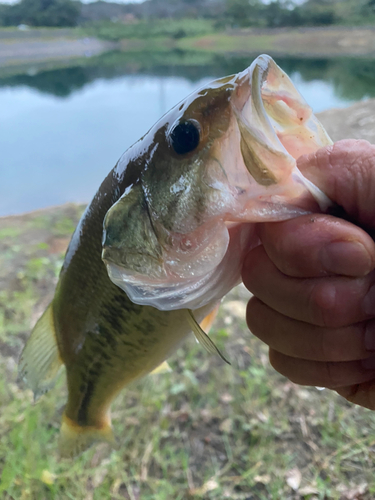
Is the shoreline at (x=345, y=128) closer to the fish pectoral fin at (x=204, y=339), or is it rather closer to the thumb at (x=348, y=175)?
the thumb at (x=348, y=175)

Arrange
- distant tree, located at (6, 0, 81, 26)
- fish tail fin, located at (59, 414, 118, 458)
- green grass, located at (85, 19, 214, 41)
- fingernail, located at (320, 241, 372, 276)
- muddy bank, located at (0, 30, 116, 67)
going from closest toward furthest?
A: fingernail, located at (320, 241, 372, 276) < fish tail fin, located at (59, 414, 118, 458) < distant tree, located at (6, 0, 81, 26) < green grass, located at (85, 19, 214, 41) < muddy bank, located at (0, 30, 116, 67)

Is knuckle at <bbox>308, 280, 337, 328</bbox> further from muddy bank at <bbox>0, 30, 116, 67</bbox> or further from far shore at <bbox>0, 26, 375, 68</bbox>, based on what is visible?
muddy bank at <bbox>0, 30, 116, 67</bbox>

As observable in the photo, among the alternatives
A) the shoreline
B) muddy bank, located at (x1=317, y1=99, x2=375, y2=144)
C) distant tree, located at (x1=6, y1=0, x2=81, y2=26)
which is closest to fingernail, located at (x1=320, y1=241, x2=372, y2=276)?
the shoreline

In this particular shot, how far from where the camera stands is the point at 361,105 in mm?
5336

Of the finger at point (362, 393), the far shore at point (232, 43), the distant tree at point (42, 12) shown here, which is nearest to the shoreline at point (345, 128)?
the far shore at point (232, 43)

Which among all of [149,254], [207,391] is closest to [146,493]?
[207,391]

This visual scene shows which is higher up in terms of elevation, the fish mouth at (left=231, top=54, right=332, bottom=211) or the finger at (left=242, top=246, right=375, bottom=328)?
the fish mouth at (left=231, top=54, right=332, bottom=211)

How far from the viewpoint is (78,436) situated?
1.05 metres

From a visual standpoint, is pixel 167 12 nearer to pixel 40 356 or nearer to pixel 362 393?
pixel 40 356

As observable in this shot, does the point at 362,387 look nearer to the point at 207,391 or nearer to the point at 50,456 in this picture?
the point at 207,391

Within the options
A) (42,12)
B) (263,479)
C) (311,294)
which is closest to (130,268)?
(311,294)

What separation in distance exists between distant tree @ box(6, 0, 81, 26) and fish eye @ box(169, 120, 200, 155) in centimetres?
938

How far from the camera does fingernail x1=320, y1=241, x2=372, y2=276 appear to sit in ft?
1.48

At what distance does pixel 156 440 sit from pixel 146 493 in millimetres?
194
